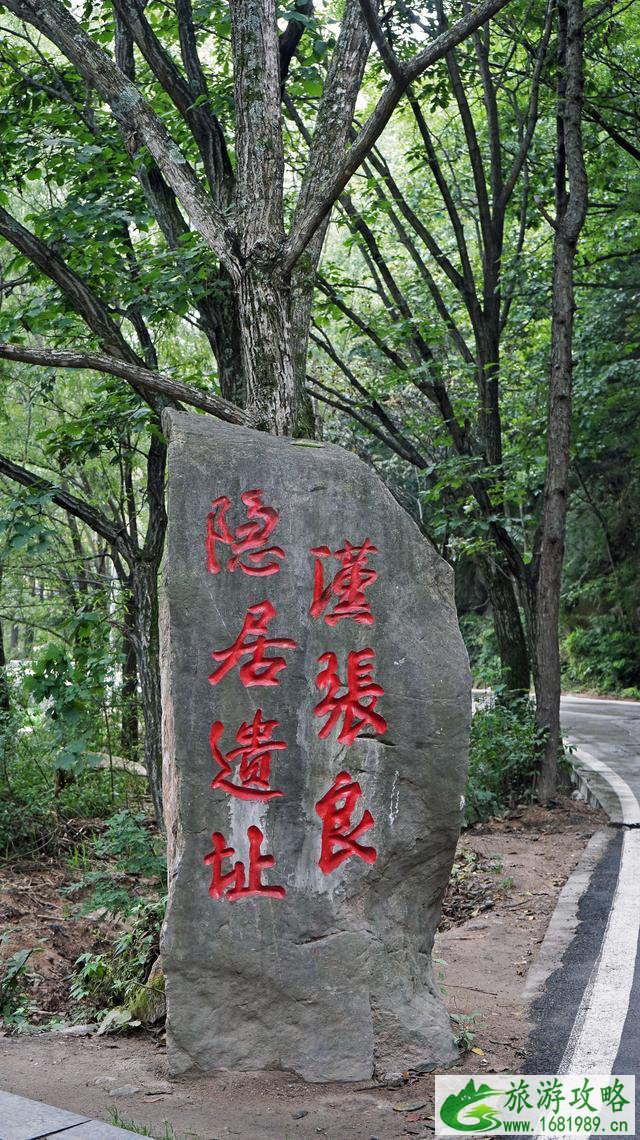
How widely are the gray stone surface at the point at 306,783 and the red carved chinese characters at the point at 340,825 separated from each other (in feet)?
0.10

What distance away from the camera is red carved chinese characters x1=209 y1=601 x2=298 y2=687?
13.4 feet

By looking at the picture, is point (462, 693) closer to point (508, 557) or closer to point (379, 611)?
point (379, 611)

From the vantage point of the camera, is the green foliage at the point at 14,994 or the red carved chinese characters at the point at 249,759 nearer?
the red carved chinese characters at the point at 249,759

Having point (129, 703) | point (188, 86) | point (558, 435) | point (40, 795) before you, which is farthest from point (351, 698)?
point (558, 435)

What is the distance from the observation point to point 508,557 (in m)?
10.4

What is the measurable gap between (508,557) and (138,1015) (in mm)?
6762

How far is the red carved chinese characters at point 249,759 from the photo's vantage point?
13.2 feet

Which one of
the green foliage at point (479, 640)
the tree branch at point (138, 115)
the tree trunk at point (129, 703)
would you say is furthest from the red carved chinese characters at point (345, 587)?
the green foliage at point (479, 640)

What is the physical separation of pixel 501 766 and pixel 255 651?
5.94 m

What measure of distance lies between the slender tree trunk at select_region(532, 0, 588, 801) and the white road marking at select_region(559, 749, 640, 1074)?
2.13m

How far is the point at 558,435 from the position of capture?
942 cm

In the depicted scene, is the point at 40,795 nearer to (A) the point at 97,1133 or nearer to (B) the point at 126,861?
(B) the point at 126,861

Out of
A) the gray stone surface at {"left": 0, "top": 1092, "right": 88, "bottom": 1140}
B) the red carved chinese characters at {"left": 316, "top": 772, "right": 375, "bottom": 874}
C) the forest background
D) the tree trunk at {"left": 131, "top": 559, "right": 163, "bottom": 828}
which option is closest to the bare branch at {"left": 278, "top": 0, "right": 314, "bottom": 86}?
the forest background

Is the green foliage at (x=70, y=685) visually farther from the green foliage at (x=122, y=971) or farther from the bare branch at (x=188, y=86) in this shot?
the bare branch at (x=188, y=86)
